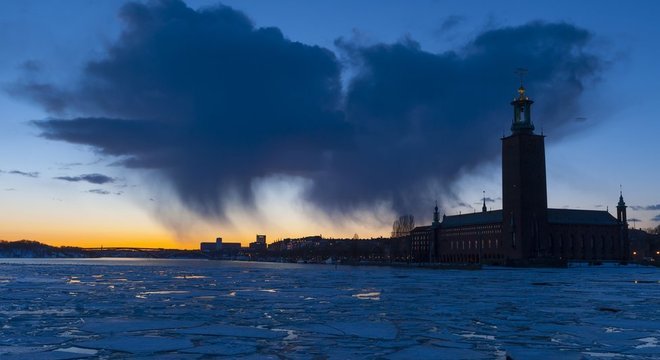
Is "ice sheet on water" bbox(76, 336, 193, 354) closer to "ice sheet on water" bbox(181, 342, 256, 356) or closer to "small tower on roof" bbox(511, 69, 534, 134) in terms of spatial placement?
"ice sheet on water" bbox(181, 342, 256, 356)

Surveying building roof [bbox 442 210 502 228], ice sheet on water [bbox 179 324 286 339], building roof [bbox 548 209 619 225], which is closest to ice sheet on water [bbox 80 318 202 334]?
ice sheet on water [bbox 179 324 286 339]

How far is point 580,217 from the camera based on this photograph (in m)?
156

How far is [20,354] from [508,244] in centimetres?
13342

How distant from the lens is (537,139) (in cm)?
14000

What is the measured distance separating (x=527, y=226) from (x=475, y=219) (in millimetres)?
30291

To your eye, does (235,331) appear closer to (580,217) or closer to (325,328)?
(325,328)

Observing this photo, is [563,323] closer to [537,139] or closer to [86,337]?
[86,337]

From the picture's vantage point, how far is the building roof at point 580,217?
6019 inches

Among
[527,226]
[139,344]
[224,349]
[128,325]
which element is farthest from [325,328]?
[527,226]

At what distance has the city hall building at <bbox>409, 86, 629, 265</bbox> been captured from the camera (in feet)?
448

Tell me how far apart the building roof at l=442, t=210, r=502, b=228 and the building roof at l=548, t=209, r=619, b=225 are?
1218cm

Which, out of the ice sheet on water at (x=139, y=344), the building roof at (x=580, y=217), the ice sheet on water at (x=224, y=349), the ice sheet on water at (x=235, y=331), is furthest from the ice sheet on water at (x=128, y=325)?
the building roof at (x=580, y=217)

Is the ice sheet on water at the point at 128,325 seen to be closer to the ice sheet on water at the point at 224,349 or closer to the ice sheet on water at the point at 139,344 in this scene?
the ice sheet on water at the point at 139,344

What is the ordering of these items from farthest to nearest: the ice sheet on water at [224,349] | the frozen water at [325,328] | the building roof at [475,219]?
the building roof at [475,219] < the frozen water at [325,328] < the ice sheet on water at [224,349]
